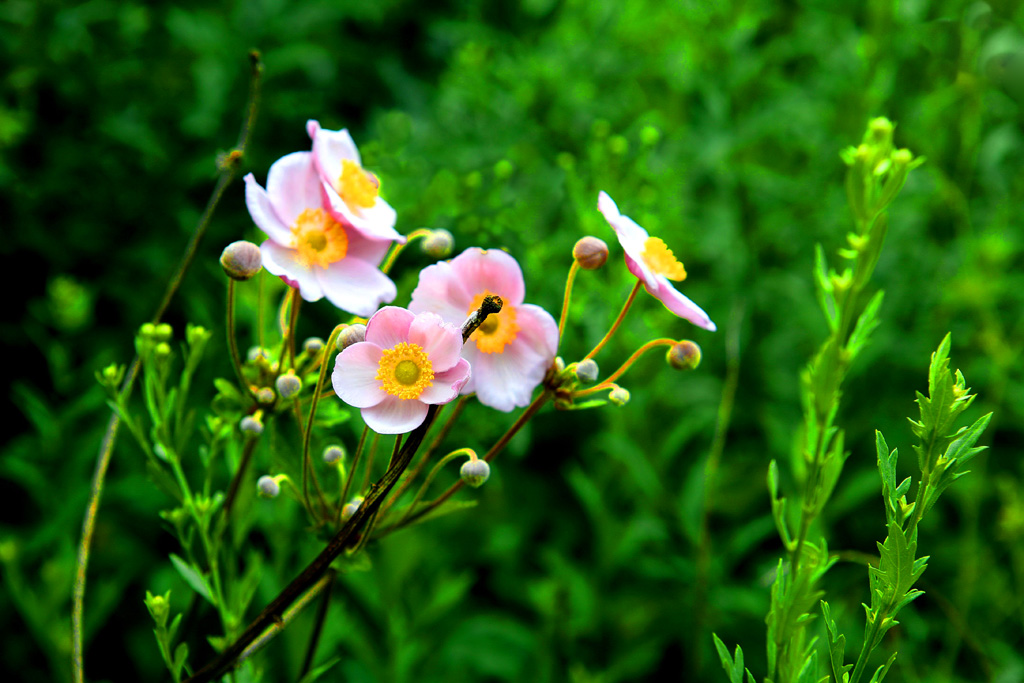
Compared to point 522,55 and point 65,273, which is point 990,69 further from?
point 65,273

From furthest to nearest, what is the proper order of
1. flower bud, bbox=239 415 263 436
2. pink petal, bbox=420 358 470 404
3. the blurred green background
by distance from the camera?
the blurred green background
flower bud, bbox=239 415 263 436
pink petal, bbox=420 358 470 404

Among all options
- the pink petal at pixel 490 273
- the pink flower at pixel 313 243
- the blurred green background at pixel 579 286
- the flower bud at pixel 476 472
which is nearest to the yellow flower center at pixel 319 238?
the pink flower at pixel 313 243

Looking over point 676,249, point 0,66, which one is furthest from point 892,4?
point 0,66


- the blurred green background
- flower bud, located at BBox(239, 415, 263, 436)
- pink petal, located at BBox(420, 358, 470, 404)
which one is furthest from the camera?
the blurred green background

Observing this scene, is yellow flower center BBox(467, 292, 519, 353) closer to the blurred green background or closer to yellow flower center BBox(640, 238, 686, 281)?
yellow flower center BBox(640, 238, 686, 281)

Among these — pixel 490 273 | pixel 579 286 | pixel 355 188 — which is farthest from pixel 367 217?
pixel 579 286

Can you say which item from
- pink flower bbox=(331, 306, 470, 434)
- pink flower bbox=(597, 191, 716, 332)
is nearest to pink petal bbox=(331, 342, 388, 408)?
pink flower bbox=(331, 306, 470, 434)

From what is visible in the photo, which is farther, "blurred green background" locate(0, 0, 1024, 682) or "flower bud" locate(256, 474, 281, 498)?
"blurred green background" locate(0, 0, 1024, 682)
